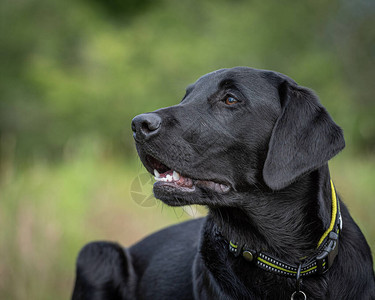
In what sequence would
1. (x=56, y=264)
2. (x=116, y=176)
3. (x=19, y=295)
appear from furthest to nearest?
(x=116, y=176)
(x=56, y=264)
(x=19, y=295)

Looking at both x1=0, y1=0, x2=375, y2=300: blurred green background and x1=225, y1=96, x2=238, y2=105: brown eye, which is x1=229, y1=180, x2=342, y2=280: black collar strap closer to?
x1=225, y1=96, x2=238, y2=105: brown eye

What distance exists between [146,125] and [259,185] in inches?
29.0

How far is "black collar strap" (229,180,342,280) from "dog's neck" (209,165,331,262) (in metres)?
0.05

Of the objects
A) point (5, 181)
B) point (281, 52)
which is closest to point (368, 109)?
point (281, 52)

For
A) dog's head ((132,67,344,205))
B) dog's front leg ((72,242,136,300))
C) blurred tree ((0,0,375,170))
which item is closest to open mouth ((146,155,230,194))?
dog's head ((132,67,344,205))

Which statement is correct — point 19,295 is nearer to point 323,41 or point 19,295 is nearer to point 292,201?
point 292,201

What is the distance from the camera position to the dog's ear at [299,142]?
2383 mm

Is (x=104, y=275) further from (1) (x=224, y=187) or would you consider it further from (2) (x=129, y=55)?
(2) (x=129, y=55)

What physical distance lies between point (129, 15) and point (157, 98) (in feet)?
13.5

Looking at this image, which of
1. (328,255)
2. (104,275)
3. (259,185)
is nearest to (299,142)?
(259,185)

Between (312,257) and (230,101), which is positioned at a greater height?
(230,101)

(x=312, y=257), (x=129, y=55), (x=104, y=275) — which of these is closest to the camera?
(x=312, y=257)

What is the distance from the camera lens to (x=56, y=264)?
4.64 m

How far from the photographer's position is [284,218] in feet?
8.71
